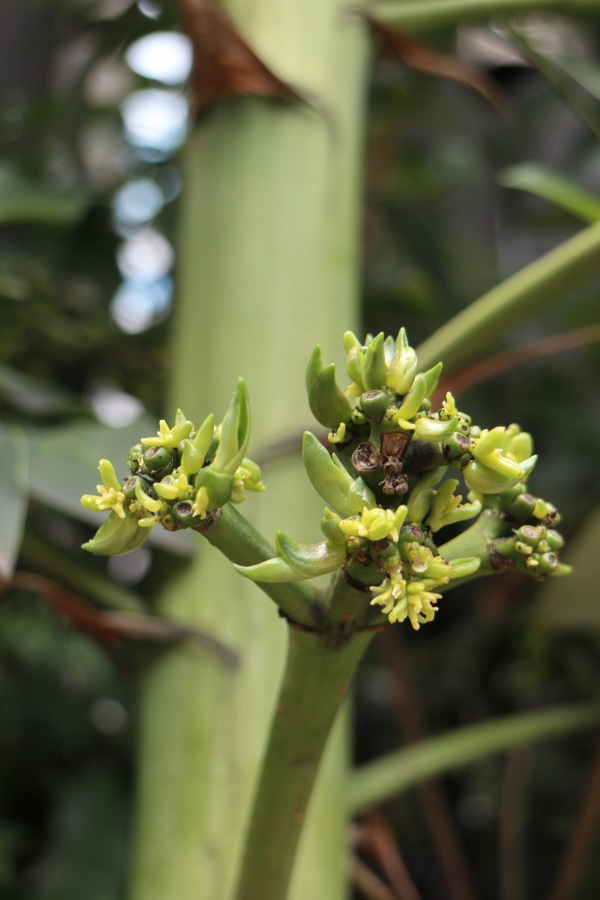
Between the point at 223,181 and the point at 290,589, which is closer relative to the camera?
the point at 290,589

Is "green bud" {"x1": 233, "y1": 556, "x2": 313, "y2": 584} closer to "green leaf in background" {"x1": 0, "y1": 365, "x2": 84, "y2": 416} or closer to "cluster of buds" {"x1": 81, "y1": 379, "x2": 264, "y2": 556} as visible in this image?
"cluster of buds" {"x1": 81, "y1": 379, "x2": 264, "y2": 556}

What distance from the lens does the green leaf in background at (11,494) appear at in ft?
1.19

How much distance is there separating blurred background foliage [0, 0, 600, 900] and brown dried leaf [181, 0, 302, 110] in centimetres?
13

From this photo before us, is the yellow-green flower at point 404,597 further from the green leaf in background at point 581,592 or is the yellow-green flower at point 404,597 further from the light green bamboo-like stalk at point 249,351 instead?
the green leaf in background at point 581,592

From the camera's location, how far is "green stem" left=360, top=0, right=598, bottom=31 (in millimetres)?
515

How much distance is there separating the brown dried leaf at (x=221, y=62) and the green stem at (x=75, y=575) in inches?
10.2

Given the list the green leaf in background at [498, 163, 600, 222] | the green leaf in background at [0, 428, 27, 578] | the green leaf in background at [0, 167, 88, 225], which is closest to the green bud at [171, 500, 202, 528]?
the green leaf in background at [0, 428, 27, 578]

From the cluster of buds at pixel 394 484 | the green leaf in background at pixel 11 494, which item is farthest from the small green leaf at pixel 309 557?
the green leaf in background at pixel 11 494

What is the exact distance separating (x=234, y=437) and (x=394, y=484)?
1.5 inches

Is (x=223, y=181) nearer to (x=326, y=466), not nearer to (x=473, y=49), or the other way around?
(x=326, y=466)

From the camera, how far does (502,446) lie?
22 centimetres

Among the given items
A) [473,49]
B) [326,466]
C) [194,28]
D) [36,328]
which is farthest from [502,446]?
[473,49]

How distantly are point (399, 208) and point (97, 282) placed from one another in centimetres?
27

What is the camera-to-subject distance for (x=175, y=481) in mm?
201
